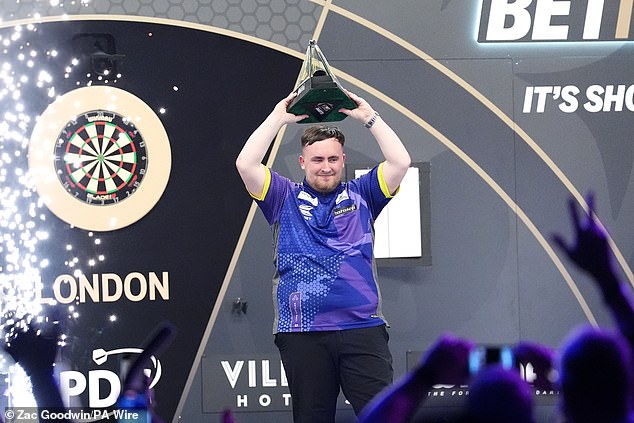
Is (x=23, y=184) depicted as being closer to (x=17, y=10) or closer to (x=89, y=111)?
(x=89, y=111)

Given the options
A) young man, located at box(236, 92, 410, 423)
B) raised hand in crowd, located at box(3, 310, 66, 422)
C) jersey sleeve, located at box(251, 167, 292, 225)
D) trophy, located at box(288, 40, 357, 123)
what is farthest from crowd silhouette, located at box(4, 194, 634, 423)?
jersey sleeve, located at box(251, 167, 292, 225)

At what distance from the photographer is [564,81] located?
3992mm

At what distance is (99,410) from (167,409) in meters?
0.29

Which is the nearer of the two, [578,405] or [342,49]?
[578,405]

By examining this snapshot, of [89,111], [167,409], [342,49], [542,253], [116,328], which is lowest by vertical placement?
[167,409]

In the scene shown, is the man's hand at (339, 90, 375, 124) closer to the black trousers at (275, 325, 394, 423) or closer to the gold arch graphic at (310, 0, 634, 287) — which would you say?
A: the black trousers at (275, 325, 394, 423)

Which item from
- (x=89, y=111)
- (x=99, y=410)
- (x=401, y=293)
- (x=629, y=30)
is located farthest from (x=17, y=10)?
(x=629, y=30)

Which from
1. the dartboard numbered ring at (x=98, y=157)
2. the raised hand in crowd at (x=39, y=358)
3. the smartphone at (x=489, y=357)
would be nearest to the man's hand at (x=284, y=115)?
the dartboard numbered ring at (x=98, y=157)

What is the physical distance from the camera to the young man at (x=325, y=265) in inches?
113

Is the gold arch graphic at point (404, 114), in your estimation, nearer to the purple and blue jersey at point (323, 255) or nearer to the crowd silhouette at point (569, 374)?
the purple and blue jersey at point (323, 255)

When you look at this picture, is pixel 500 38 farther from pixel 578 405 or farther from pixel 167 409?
pixel 578 405

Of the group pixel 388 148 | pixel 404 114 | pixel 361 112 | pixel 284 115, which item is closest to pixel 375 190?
pixel 388 148

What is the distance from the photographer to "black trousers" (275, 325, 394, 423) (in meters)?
2.84

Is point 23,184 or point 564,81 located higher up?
point 564,81
